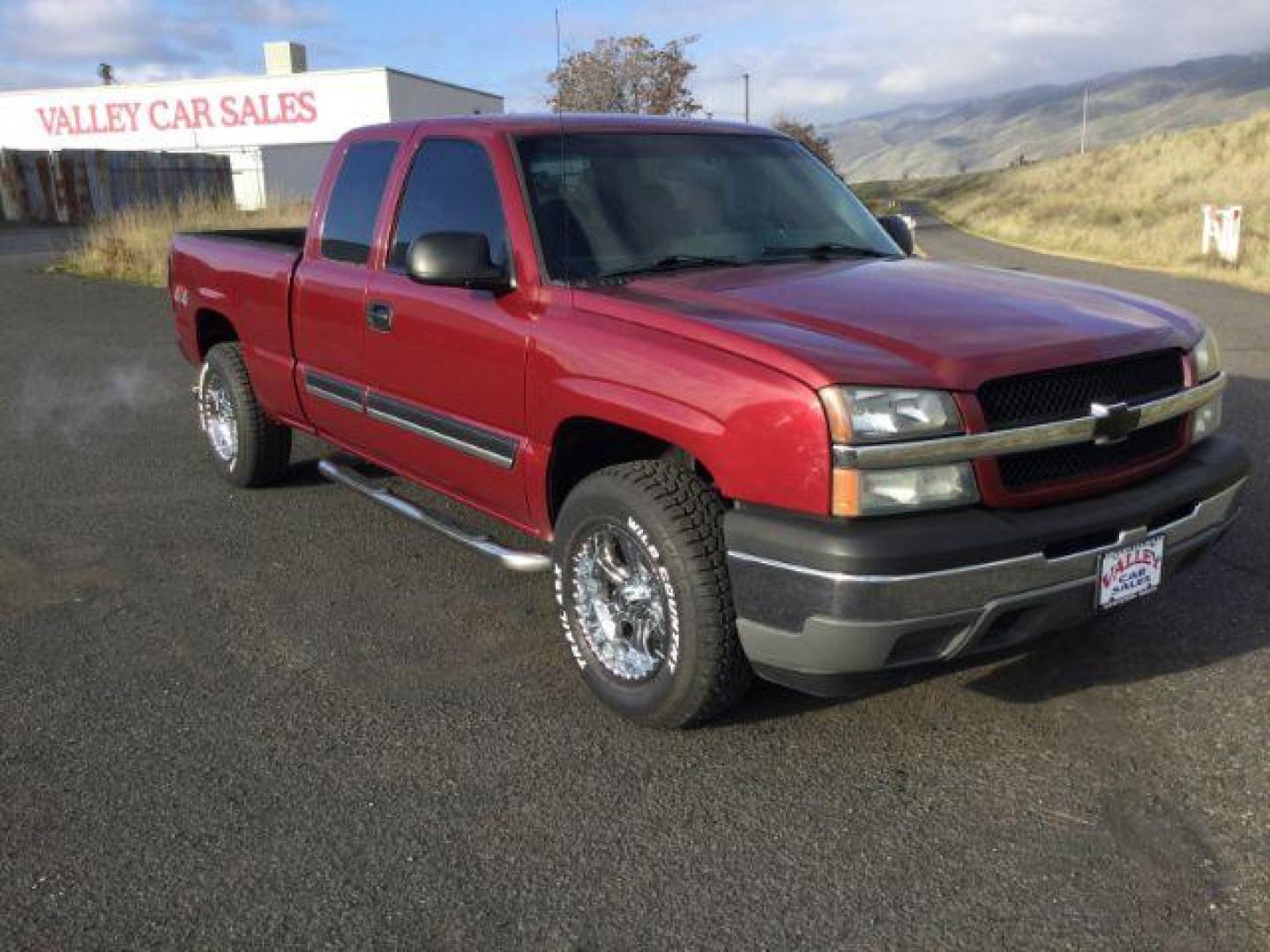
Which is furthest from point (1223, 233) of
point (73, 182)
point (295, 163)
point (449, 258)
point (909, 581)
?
point (295, 163)

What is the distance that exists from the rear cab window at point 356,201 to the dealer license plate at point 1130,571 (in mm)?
3071

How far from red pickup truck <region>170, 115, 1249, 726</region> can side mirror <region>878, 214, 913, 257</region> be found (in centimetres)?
3

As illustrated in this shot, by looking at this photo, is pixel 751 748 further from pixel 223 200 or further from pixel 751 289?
pixel 223 200

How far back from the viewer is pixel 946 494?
284 centimetres

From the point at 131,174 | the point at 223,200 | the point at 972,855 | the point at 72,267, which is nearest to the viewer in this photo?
the point at 972,855

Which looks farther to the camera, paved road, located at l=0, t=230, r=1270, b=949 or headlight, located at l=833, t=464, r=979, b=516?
headlight, located at l=833, t=464, r=979, b=516

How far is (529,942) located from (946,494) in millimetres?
1462

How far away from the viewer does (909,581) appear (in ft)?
8.98

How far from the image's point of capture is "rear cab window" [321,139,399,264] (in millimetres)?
4668

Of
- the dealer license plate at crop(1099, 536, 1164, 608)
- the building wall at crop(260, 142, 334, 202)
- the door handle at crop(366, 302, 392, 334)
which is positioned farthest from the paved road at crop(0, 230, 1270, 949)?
the building wall at crop(260, 142, 334, 202)

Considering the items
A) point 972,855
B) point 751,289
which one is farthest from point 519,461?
point 972,855

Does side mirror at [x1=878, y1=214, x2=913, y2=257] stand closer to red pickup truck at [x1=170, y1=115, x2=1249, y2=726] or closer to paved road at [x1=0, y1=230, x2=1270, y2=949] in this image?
red pickup truck at [x1=170, y1=115, x2=1249, y2=726]

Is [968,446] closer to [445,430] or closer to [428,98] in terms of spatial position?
[445,430]

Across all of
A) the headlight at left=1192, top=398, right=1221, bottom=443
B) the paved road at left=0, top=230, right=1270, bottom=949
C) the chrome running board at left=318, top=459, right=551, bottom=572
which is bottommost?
the paved road at left=0, top=230, right=1270, bottom=949
